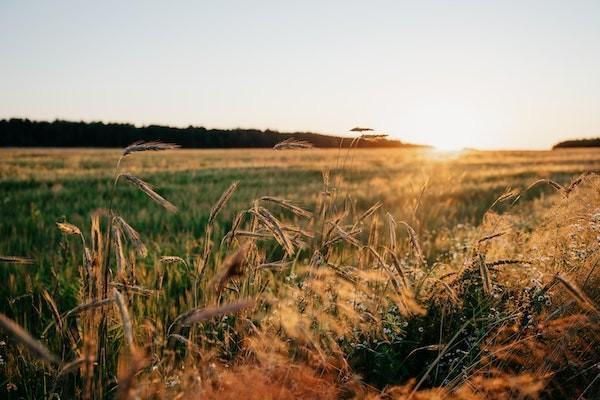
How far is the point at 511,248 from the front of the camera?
148 inches

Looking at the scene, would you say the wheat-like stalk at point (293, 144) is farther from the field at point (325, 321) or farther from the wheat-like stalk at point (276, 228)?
the wheat-like stalk at point (276, 228)

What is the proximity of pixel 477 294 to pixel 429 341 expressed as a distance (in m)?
0.42

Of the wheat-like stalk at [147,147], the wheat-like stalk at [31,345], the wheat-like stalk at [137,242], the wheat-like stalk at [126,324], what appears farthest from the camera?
the wheat-like stalk at [147,147]

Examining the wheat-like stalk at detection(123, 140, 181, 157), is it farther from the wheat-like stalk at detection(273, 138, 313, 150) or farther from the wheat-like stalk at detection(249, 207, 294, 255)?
the wheat-like stalk at detection(273, 138, 313, 150)

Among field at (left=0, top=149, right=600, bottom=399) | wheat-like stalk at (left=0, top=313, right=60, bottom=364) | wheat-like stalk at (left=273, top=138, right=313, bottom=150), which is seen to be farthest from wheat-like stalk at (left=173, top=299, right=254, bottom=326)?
wheat-like stalk at (left=273, top=138, right=313, bottom=150)

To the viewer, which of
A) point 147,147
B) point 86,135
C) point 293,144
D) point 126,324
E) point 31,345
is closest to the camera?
point 31,345

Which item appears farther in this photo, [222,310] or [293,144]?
[293,144]

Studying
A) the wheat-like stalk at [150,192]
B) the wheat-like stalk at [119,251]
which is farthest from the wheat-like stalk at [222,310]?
the wheat-like stalk at [119,251]

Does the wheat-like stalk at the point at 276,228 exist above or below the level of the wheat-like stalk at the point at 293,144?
below

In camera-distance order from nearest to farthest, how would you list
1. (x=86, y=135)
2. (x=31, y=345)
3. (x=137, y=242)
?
(x=31, y=345) < (x=137, y=242) < (x=86, y=135)

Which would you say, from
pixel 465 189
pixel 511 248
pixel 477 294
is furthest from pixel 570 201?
pixel 465 189

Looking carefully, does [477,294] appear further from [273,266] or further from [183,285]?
[183,285]

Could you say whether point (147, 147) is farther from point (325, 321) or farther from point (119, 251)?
point (325, 321)

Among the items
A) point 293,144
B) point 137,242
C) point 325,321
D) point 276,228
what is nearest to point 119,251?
point 137,242
